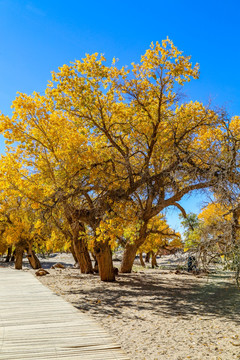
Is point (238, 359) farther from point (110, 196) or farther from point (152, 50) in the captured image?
point (152, 50)

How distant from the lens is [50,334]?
5457 mm

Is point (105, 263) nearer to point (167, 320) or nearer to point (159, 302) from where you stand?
point (159, 302)

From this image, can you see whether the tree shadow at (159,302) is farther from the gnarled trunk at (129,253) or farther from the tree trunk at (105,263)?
the gnarled trunk at (129,253)

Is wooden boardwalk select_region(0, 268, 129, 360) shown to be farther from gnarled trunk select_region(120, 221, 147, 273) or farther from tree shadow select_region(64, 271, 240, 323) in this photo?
gnarled trunk select_region(120, 221, 147, 273)

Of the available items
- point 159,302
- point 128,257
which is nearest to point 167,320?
point 159,302

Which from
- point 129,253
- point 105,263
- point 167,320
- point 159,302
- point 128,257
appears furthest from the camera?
point 128,257

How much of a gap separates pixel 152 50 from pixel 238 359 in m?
9.47

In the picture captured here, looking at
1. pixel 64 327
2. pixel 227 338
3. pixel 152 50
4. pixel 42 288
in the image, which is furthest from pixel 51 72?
pixel 227 338

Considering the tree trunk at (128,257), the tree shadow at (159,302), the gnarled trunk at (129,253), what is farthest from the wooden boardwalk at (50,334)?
the tree trunk at (128,257)

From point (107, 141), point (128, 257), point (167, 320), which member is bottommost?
point (167, 320)

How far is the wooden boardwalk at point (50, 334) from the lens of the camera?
4.55 meters

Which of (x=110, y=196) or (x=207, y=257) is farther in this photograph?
(x=110, y=196)

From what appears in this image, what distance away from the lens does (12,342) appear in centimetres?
504

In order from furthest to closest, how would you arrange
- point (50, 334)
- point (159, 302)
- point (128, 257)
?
1. point (128, 257)
2. point (159, 302)
3. point (50, 334)
